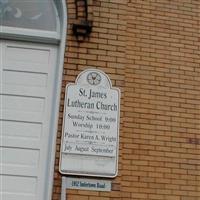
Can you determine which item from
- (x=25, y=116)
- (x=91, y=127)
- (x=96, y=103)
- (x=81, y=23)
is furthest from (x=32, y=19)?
(x=91, y=127)

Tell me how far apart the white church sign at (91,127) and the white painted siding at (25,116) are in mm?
306

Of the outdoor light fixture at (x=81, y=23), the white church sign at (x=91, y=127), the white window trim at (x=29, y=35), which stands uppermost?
the outdoor light fixture at (x=81, y=23)

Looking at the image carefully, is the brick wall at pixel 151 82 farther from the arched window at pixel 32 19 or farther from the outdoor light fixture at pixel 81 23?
the arched window at pixel 32 19

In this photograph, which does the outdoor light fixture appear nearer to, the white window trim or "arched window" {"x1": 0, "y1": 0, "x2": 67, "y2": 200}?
"arched window" {"x1": 0, "y1": 0, "x2": 67, "y2": 200}

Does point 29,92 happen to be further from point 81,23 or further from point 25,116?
point 81,23

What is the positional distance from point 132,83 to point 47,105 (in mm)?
1003

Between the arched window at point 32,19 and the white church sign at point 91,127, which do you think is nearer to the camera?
the white church sign at point 91,127

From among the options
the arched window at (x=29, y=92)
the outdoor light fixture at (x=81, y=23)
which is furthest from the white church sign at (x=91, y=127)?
the outdoor light fixture at (x=81, y=23)

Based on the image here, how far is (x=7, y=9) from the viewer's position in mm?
5340

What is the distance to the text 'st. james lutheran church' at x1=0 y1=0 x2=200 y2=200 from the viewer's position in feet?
15.6

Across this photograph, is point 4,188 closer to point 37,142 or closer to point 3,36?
point 37,142

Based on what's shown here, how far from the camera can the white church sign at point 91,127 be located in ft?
15.4

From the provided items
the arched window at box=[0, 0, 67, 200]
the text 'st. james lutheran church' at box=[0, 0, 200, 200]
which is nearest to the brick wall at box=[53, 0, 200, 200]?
the text 'st. james lutheran church' at box=[0, 0, 200, 200]

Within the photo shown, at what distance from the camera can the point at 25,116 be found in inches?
197
